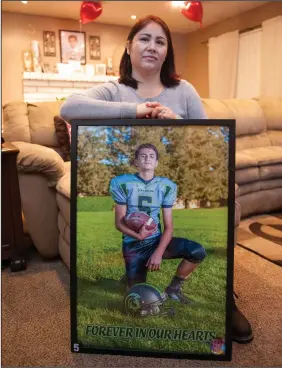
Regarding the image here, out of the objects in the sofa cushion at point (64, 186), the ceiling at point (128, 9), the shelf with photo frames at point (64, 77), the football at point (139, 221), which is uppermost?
the ceiling at point (128, 9)

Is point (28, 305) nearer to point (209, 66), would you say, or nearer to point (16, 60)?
point (16, 60)

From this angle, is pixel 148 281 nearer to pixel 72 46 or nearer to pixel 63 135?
pixel 63 135

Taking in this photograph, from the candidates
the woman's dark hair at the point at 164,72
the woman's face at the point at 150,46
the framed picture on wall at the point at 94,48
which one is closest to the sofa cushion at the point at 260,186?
the woman's dark hair at the point at 164,72

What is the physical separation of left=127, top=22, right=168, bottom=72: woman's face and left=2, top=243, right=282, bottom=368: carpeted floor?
99 centimetres

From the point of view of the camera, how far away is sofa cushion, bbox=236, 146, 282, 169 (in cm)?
265

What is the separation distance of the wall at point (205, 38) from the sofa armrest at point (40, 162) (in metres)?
4.21

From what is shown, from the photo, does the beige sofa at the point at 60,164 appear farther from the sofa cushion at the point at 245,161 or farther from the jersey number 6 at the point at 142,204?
the jersey number 6 at the point at 142,204

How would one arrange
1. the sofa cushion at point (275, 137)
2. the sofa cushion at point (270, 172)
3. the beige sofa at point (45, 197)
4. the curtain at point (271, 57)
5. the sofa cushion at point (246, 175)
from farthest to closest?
1. the curtain at point (271, 57)
2. the sofa cushion at point (275, 137)
3. the sofa cushion at point (270, 172)
4. the sofa cushion at point (246, 175)
5. the beige sofa at point (45, 197)

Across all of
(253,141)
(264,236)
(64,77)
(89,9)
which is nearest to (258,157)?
(253,141)

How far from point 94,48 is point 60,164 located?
4642mm

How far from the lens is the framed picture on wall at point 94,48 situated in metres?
5.91

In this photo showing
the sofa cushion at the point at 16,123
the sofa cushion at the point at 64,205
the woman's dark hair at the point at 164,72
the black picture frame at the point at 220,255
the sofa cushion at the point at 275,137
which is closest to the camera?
the black picture frame at the point at 220,255

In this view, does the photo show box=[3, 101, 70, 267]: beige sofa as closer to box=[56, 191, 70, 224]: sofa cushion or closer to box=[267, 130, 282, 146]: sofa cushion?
box=[56, 191, 70, 224]: sofa cushion

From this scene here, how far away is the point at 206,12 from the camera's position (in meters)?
5.25
